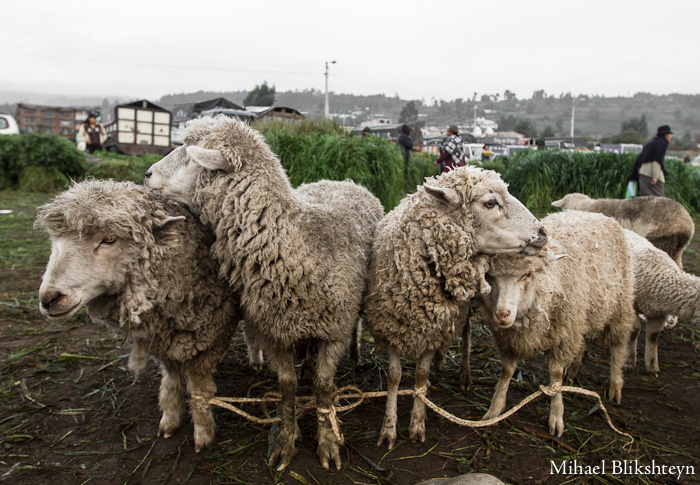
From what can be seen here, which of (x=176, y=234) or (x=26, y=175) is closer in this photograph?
(x=176, y=234)

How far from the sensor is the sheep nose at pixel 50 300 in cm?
229

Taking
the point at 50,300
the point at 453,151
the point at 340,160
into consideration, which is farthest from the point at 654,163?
the point at 50,300

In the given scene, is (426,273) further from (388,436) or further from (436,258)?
(388,436)

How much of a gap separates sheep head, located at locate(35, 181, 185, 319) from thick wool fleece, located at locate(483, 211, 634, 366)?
2.11 m

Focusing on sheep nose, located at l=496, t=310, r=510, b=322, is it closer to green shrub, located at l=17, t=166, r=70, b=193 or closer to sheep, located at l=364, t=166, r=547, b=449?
sheep, located at l=364, t=166, r=547, b=449

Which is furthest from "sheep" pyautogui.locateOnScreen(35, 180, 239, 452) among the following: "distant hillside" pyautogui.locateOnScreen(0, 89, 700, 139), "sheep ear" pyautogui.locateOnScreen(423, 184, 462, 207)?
"distant hillside" pyautogui.locateOnScreen(0, 89, 700, 139)

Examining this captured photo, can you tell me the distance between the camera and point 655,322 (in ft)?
14.2

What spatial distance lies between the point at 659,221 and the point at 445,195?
4.56 m

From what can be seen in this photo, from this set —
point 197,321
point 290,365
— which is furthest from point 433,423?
point 197,321

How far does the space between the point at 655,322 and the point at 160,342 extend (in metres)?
4.31

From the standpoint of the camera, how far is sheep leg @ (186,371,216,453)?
9.55 ft

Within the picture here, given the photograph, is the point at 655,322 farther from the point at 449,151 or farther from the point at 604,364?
the point at 449,151

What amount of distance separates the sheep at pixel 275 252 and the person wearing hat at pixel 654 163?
6156mm

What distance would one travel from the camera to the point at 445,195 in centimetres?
274
